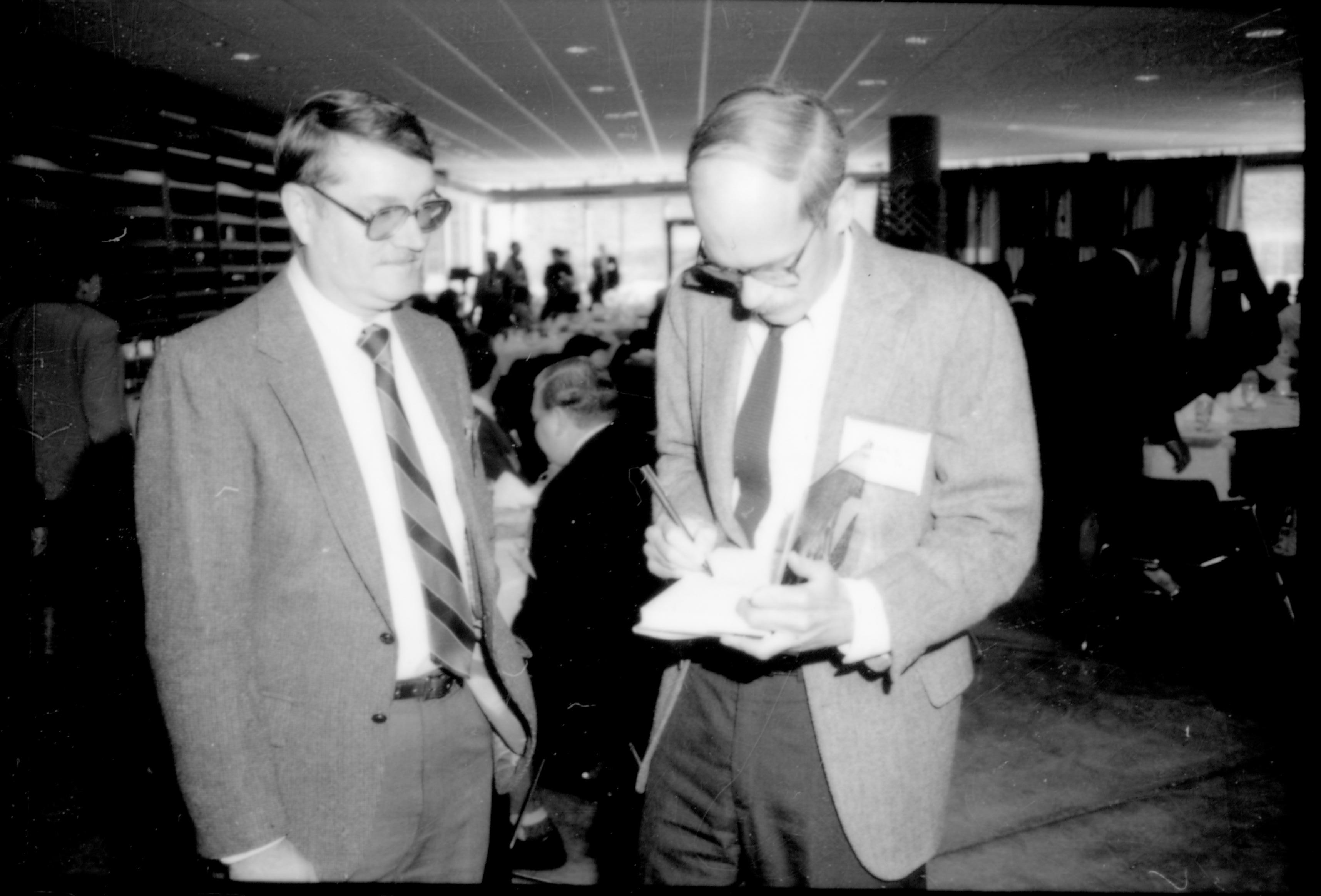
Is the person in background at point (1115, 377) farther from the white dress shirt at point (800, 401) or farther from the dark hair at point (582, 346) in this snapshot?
the white dress shirt at point (800, 401)

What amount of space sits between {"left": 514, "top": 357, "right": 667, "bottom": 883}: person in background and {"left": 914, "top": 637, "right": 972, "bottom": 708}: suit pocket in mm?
1317

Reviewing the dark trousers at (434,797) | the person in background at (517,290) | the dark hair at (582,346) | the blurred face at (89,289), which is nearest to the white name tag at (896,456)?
the dark trousers at (434,797)

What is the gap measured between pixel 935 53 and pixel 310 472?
292 inches

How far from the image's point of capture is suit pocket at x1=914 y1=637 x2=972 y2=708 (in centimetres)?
123

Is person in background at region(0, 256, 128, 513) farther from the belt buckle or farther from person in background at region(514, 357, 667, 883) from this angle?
the belt buckle

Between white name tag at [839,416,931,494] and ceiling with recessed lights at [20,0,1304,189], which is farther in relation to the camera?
ceiling with recessed lights at [20,0,1304,189]

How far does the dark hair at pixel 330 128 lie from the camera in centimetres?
130

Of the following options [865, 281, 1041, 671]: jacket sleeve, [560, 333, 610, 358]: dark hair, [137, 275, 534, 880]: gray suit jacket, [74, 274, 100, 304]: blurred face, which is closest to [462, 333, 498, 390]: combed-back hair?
[560, 333, 610, 358]: dark hair

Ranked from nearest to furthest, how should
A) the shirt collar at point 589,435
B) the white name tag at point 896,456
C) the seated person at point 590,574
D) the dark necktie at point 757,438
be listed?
the white name tag at point 896,456
the dark necktie at point 757,438
the seated person at point 590,574
the shirt collar at point 589,435

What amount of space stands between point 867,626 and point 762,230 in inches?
20.3

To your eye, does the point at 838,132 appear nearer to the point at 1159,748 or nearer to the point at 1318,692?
the point at 1318,692

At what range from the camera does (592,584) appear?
260cm

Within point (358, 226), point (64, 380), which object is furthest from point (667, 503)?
point (64, 380)

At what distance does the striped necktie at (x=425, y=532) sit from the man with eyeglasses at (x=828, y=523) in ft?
1.08
